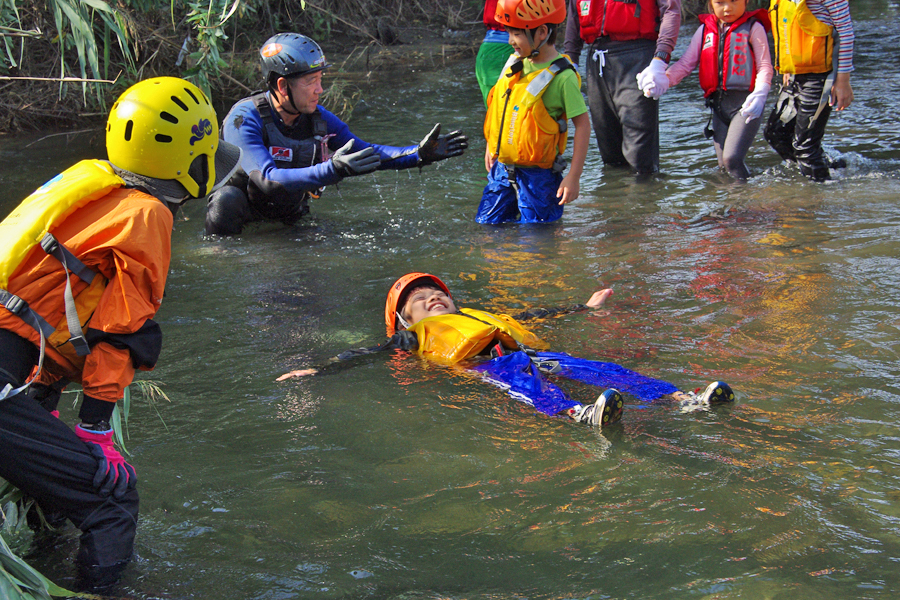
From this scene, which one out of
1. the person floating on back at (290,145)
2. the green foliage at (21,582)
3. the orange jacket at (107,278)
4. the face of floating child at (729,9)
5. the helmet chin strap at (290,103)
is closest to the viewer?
the green foliage at (21,582)

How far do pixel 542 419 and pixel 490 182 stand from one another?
379cm

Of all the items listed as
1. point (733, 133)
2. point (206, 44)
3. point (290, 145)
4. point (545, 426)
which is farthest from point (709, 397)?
point (206, 44)

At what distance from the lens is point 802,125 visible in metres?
7.66

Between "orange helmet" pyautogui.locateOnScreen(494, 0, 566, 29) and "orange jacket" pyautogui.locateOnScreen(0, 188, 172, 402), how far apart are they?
413 centimetres

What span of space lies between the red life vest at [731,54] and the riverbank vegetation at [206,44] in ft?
13.8

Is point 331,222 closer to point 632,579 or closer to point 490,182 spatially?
point 490,182

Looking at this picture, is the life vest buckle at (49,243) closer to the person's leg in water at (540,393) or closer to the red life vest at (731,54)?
the person's leg in water at (540,393)

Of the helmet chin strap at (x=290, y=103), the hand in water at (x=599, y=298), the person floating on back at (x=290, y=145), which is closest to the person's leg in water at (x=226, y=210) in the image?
the person floating on back at (x=290, y=145)

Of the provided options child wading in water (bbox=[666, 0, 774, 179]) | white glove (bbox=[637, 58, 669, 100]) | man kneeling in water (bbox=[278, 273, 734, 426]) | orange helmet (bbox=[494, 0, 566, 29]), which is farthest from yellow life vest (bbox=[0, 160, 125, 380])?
child wading in water (bbox=[666, 0, 774, 179])

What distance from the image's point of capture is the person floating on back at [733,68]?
734cm

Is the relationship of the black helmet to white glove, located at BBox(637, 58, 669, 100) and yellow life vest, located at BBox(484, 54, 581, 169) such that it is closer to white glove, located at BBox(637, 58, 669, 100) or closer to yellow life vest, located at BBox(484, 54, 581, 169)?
yellow life vest, located at BBox(484, 54, 581, 169)

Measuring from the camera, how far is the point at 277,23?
13992 millimetres

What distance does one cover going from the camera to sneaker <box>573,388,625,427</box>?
3760 mm

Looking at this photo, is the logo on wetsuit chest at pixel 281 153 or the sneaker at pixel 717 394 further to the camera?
the logo on wetsuit chest at pixel 281 153
